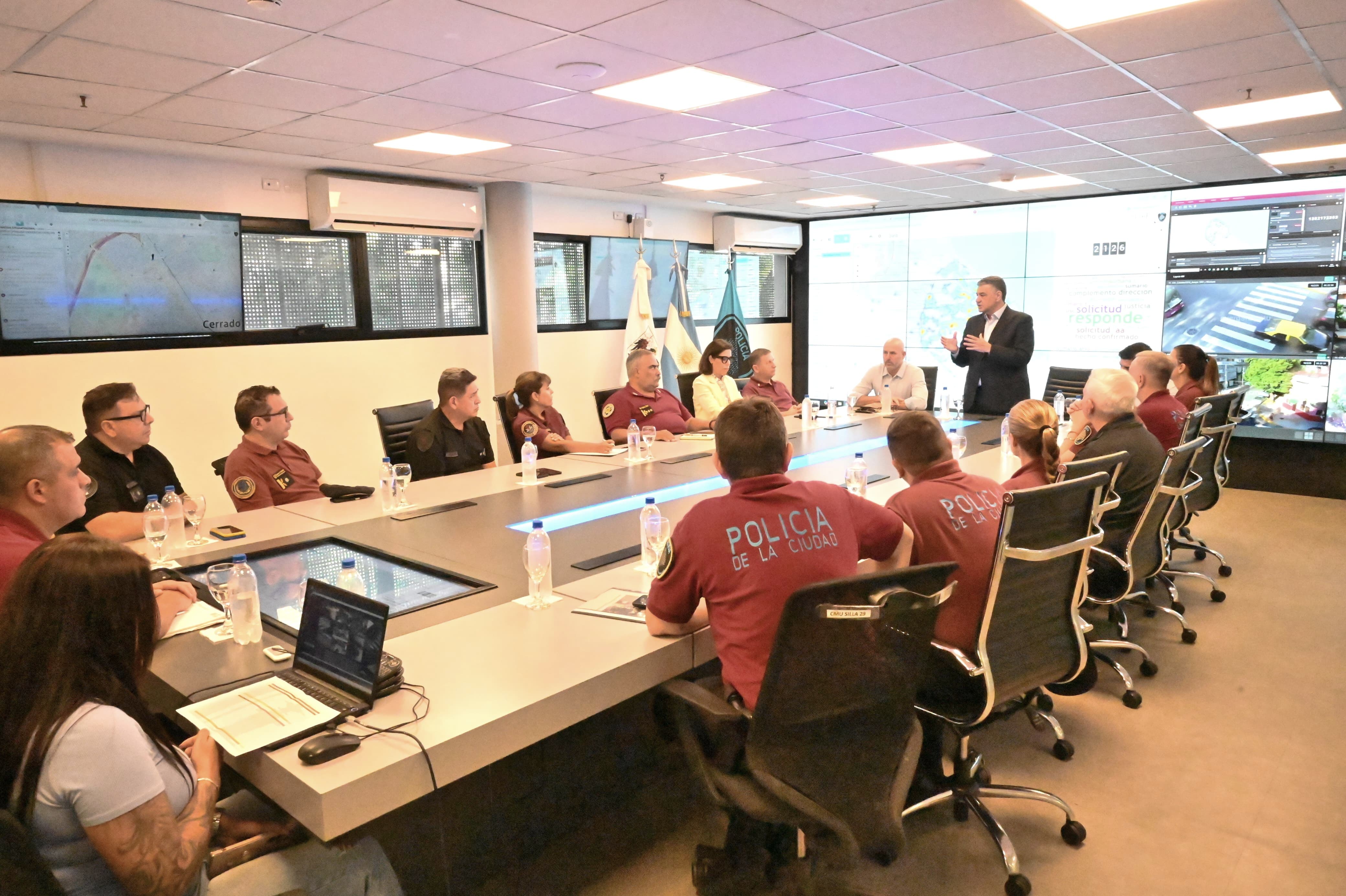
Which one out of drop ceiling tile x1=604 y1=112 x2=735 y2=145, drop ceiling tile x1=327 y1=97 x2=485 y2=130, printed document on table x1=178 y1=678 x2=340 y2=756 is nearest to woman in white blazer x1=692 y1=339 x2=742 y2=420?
drop ceiling tile x1=604 y1=112 x2=735 y2=145

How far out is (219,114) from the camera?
13.1 ft

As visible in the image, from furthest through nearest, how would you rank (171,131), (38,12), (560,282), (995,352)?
(560,282) < (995,352) < (171,131) < (38,12)

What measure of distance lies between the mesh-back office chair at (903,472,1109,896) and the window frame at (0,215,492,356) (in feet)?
16.2

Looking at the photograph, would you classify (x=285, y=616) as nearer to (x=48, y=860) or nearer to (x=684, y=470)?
(x=48, y=860)

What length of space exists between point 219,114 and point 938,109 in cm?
352

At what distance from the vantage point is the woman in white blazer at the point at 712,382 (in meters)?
5.82

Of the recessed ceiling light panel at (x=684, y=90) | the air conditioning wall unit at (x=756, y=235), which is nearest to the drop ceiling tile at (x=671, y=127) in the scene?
the recessed ceiling light panel at (x=684, y=90)

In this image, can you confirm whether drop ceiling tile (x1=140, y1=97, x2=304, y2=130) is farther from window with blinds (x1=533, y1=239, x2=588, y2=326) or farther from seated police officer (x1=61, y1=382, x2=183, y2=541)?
window with blinds (x1=533, y1=239, x2=588, y2=326)

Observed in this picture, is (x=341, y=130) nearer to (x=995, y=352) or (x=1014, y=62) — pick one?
(x=1014, y=62)

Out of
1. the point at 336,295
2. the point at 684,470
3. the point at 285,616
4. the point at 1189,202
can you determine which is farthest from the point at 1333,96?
the point at 336,295

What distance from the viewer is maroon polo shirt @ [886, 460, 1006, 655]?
216cm

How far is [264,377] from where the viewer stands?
5.60 m

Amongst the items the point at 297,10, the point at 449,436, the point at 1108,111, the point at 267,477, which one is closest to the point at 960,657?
the point at 297,10

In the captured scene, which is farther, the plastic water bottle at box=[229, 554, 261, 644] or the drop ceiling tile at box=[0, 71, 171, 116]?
the drop ceiling tile at box=[0, 71, 171, 116]
